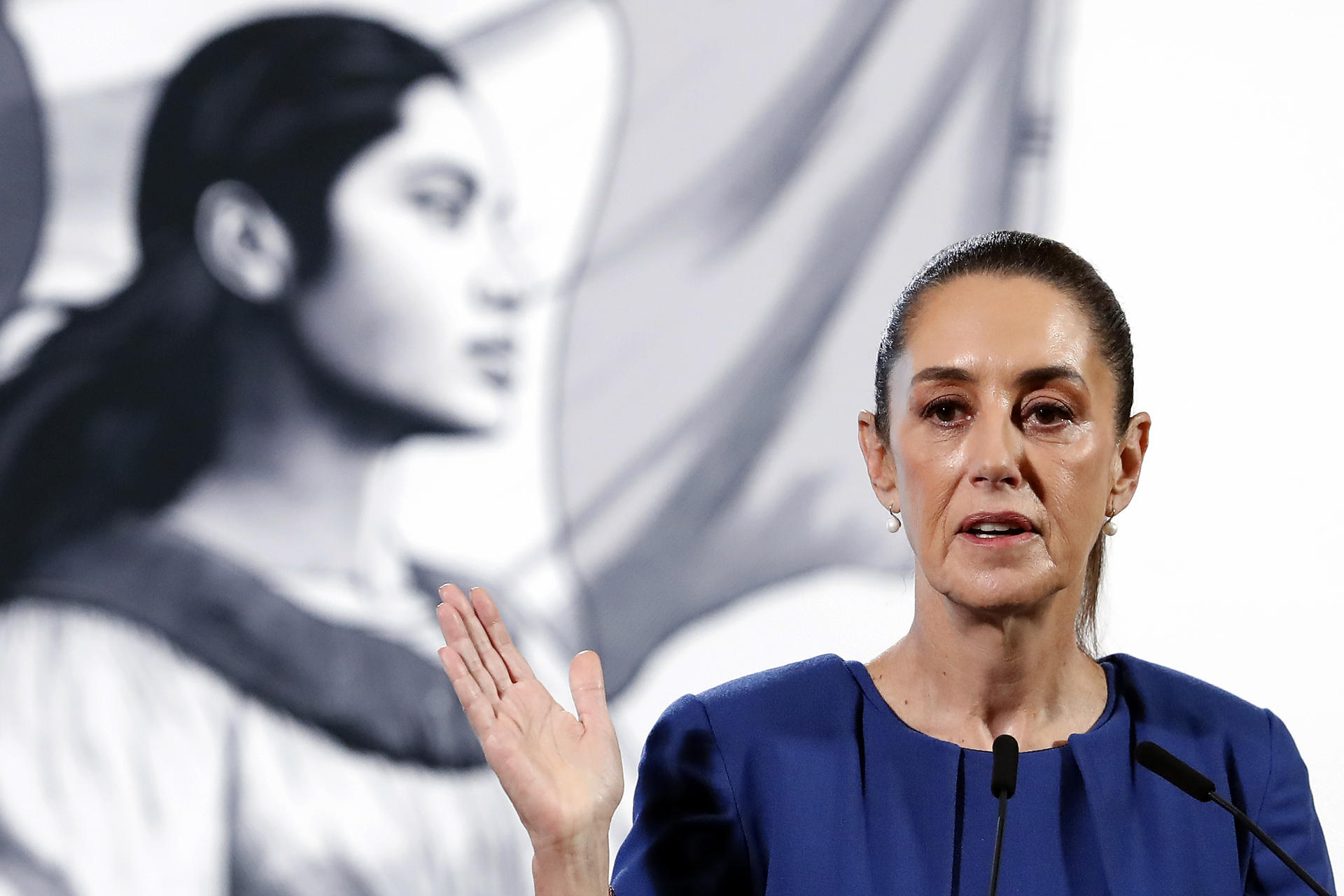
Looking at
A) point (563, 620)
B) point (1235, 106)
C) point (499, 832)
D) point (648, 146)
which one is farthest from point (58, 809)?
point (1235, 106)

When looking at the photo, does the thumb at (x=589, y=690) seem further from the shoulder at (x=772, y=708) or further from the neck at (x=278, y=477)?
the neck at (x=278, y=477)

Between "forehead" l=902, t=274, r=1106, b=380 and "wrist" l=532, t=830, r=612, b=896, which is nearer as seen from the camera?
"wrist" l=532, t=830, r=612, b=896

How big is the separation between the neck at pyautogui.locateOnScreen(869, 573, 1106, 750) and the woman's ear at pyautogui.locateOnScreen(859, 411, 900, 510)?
0.29 ft

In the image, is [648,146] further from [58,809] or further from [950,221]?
[58,809]

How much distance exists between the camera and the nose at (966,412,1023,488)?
41.4 inches

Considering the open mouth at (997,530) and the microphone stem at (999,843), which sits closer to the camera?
the microphone stem at (999,843)

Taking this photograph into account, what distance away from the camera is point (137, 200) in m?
2.11

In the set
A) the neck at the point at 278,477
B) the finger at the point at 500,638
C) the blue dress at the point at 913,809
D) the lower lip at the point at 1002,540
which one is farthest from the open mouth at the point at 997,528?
the neck at the point at 278,477

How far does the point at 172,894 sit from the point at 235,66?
145cm

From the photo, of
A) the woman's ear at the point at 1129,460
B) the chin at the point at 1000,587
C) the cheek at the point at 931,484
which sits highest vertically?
the woman's ear at the point at 1129,460

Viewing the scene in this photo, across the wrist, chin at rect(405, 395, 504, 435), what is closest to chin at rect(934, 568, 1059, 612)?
the wrist

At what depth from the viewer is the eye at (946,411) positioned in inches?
43.6

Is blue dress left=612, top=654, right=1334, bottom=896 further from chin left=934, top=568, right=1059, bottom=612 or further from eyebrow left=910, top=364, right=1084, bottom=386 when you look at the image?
eyebrow left=910, top=364, right=1084, bottom=386

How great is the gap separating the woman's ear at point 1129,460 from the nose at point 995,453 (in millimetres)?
162
